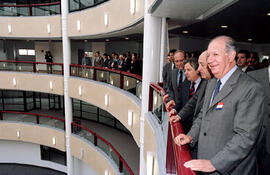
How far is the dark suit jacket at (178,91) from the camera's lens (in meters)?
3.33

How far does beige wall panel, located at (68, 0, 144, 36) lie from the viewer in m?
6.21

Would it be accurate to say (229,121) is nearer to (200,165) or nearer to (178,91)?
(200,165)

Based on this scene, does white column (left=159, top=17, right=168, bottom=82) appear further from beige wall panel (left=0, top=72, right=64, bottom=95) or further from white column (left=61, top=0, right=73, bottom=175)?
beige wall panel (left=0, top=72, right=64, bottom=95)

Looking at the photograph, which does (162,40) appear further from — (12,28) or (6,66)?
(6,66)

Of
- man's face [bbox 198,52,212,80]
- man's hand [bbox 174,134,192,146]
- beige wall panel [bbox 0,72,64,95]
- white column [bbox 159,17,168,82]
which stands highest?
white column [bbox 159,17,168,82]

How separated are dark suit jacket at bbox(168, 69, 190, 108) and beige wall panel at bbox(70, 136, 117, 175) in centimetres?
591

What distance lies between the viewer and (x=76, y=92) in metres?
11.2

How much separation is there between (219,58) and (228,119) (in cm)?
55

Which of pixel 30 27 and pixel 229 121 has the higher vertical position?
pixel 30 27

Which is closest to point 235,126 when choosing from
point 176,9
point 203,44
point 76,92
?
point 176,9

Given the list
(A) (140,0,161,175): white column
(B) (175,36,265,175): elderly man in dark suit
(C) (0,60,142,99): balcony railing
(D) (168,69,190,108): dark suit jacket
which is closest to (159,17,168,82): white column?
(A) (140,0,161,175): white column

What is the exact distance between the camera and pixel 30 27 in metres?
12.0

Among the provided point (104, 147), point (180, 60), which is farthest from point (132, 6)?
point (104, 147)

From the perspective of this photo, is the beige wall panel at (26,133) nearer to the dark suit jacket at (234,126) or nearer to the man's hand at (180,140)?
the man's hand at (180,140)
